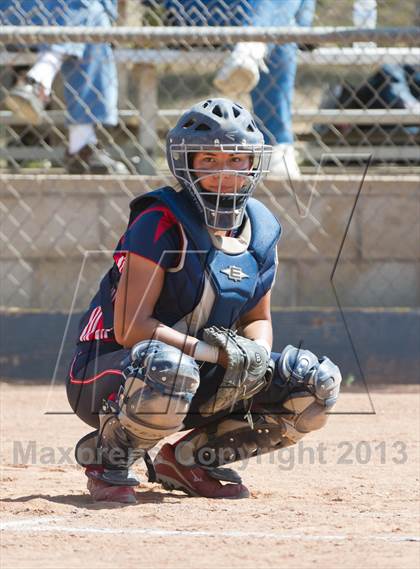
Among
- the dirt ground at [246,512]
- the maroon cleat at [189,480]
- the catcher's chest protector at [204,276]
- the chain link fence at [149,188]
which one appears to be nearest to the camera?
the dirt ground at [246,512]

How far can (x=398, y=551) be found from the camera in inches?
117

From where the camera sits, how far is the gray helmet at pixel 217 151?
3770mm

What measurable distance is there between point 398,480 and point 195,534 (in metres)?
1.17

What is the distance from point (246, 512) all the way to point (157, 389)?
0.47 metres

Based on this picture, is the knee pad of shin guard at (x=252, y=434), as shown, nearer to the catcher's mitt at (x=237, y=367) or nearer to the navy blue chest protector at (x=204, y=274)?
the catcher's mitt at (x=237, y=367)

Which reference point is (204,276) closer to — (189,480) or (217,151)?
(217,151)

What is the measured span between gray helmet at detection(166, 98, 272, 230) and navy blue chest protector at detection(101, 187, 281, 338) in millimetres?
66

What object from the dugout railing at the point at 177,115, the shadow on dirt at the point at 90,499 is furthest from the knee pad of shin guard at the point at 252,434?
the dugout railing at the point at 177,115

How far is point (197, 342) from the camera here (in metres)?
3.64

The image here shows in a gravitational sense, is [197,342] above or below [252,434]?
above

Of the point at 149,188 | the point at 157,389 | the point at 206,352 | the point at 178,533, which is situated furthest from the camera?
the point at 149,188

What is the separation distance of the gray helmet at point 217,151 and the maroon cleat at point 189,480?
831 mm

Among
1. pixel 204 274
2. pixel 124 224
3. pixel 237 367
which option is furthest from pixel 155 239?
pixel 124 224

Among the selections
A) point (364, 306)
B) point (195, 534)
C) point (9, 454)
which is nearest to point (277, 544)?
point (195, 534)
